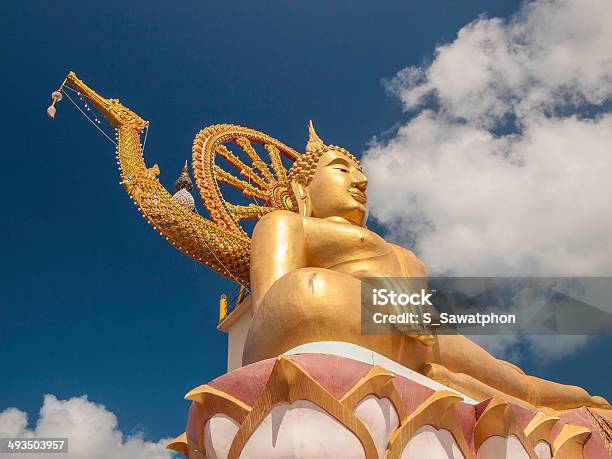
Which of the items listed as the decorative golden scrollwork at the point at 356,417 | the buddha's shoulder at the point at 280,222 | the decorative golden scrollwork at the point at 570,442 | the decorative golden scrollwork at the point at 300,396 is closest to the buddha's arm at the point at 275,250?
the buddha's shoulder at the point at 280,222

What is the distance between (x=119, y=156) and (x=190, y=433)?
299cm

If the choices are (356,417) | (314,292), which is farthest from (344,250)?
(356,417)

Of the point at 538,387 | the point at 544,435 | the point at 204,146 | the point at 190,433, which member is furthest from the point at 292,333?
the point at 204,146

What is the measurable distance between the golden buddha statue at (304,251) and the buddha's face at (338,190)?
0.03 feet

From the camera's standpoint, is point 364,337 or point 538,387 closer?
point 364,337

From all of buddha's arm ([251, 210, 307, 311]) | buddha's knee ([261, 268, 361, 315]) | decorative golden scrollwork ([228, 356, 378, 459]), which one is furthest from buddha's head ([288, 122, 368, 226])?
decorative golden scrollwork ([228, 356, 378, 459])

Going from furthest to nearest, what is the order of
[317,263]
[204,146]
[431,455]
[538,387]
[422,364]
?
[204,146], [538,387], [317,263], [422,364], [431,455]

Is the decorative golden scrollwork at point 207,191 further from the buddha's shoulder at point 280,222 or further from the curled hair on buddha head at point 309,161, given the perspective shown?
the buddha's shoulder at point 280,222

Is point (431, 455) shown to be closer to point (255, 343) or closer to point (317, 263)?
point (255, 343)

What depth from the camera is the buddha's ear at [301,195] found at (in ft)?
20.0

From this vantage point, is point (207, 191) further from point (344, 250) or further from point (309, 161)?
point (344, 250)

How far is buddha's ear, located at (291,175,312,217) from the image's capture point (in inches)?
239

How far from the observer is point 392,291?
190 inches

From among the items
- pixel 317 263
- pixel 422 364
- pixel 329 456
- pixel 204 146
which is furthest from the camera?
pixel 204 146
